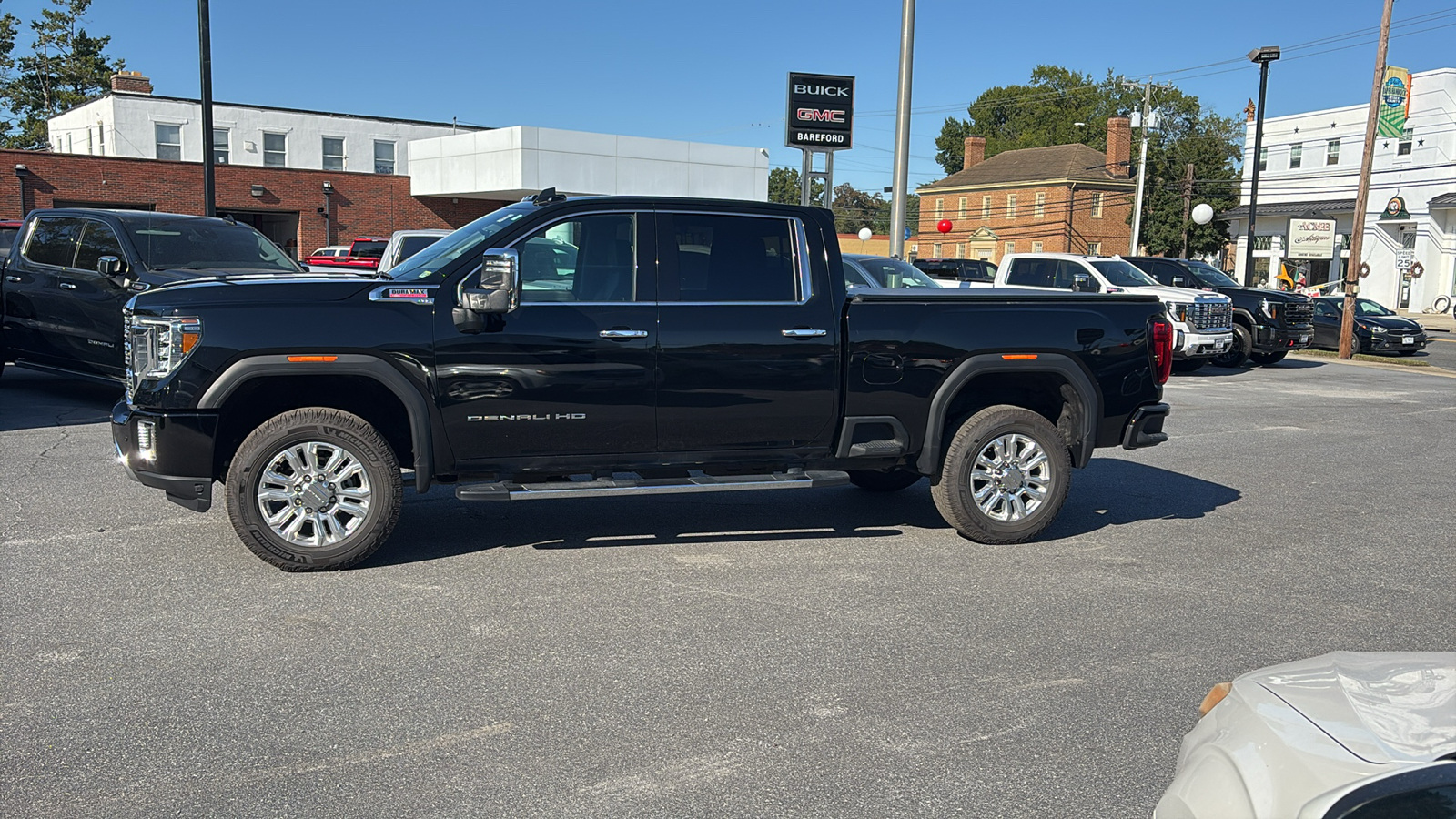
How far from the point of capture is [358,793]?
3.62 meters

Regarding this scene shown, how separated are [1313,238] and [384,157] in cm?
3609

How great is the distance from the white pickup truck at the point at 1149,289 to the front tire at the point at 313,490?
13.6 metres

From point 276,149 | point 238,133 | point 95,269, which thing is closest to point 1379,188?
point 276,149

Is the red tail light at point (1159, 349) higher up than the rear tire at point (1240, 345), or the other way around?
the red tail light at point (1159, 349)

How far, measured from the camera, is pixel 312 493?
235 inches

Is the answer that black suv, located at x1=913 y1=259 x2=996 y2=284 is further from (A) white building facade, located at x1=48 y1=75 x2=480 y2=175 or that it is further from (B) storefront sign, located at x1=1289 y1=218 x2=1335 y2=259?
(A) white building facade, located at x1=48 y1=75 x2=480 y2=175

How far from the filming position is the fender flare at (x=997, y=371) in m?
6.82

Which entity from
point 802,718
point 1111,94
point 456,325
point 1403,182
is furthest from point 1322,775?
point 1111,94

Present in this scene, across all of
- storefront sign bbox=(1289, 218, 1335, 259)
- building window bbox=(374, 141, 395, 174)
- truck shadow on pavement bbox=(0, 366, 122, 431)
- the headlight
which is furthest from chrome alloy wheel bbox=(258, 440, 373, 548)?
building window bbox=(374, 141, 395, 174)

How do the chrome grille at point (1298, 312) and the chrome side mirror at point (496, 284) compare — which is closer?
the chrome side mirror at point (496, 284)

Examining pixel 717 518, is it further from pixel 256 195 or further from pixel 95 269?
pixel 256 195

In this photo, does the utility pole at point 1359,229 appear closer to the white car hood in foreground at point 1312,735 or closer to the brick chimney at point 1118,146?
the white car hood in foreground at point 1312,735

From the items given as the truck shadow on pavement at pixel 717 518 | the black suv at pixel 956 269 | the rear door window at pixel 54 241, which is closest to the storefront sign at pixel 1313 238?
the black suv at pixel 956 269

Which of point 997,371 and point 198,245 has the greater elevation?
point 198,245
